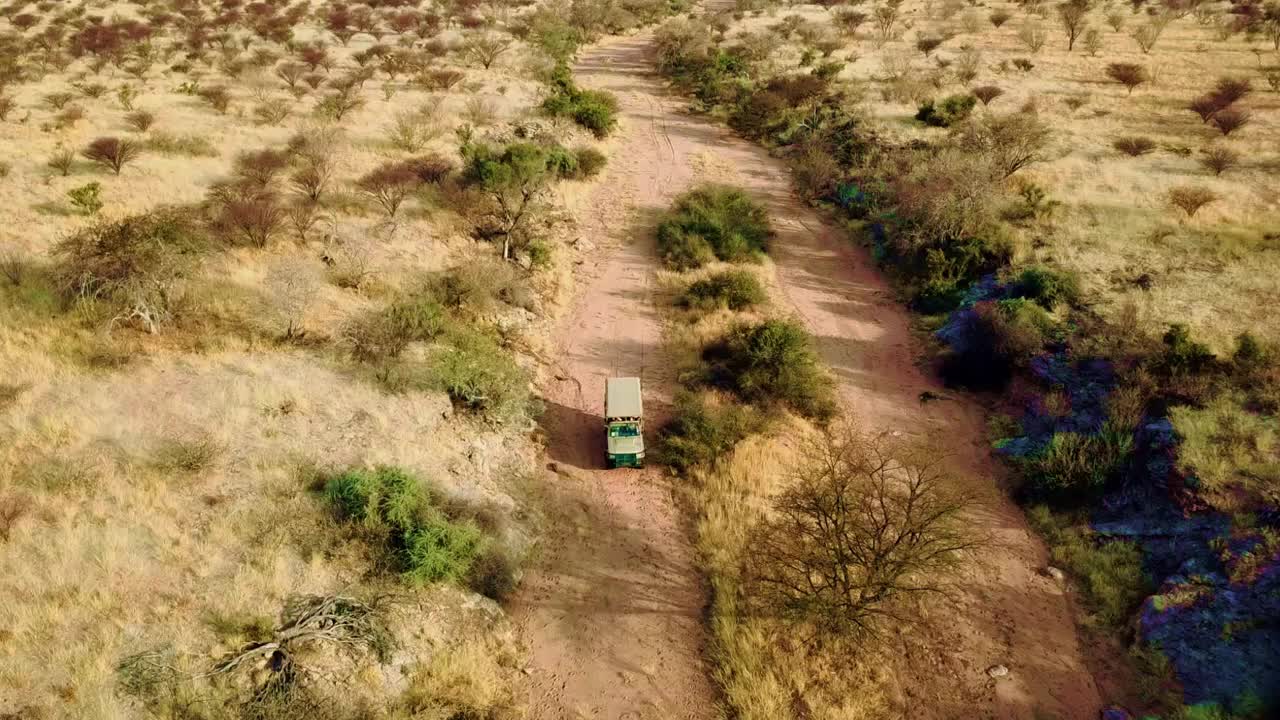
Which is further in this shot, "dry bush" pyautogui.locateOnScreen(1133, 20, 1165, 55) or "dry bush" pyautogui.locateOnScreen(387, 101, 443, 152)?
"dry bush" pyautogui.locateOnScreen(1133, 20, 1165, 55)

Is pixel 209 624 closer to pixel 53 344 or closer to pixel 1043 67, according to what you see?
pixel 53 344

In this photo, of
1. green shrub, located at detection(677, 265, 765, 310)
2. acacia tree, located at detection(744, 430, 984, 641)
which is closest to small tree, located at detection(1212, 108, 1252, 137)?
green shrub, located at detection(677, 265, 765, 310)

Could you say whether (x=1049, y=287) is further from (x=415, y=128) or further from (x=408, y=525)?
(x=415, y=128)

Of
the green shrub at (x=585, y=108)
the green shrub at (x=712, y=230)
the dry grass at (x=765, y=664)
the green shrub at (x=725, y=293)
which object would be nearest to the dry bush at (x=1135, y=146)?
the green shrub at (x=712, y=230)

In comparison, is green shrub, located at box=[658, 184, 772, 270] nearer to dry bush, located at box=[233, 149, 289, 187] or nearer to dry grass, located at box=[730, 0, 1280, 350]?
dry grass, located at box=[730, 0, 1280, 350]

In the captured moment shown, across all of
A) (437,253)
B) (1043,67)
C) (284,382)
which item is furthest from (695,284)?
(1043,67)

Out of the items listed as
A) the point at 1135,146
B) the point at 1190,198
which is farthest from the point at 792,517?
the point at 1135,146

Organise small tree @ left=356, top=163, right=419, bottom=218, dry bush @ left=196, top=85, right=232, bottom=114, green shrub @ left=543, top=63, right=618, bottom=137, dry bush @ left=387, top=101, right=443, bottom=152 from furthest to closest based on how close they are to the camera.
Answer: green shrub @ left=543, top=63, right=618, bottom=137
dry bush @ left=196, top=85, right=232, bottom=114
dry bush @ left=387, top=101, right=443, bottom=152
small tree @ left=356, top=163, right=419, bottom=218
